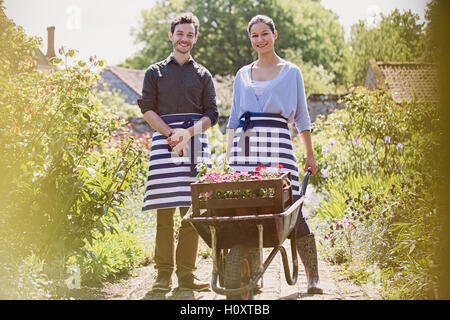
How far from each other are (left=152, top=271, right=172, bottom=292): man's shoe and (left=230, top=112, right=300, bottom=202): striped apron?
1.01m

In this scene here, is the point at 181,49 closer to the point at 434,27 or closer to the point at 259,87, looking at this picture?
the point at 259,87

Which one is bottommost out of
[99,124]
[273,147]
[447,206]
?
[447,206]

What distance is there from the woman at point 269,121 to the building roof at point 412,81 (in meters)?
0.97

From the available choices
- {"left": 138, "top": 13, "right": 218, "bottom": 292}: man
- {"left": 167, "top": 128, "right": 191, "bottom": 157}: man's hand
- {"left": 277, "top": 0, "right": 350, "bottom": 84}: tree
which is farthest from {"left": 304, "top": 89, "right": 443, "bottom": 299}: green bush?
{"left": 277, "top": 0, "right": 350, "bottom": 84}: tree

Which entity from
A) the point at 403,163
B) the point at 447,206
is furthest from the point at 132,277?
the point at 403,163

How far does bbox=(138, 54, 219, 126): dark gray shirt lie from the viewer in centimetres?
459

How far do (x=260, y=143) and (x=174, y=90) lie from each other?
2.78 ft

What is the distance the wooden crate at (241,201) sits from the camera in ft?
11.2

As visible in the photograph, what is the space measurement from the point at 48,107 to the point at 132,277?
1.70 metres

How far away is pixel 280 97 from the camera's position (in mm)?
4371

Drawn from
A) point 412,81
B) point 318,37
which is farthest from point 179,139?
point 318,37

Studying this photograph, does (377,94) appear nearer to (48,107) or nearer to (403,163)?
(403,163)

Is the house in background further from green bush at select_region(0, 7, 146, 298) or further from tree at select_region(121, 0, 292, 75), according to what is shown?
green bush at select_region(0, 7, 146, 298)

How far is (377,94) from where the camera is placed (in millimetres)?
7961
